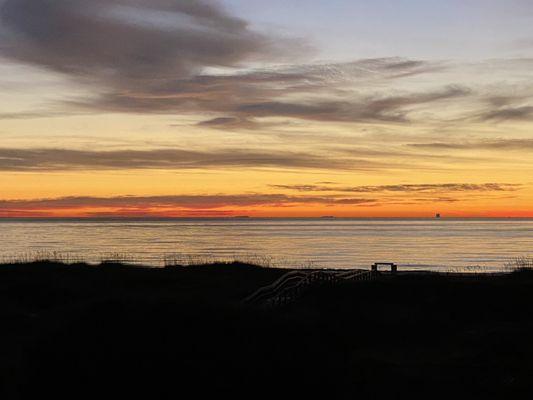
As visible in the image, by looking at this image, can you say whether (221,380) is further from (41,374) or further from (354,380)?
(354,380)

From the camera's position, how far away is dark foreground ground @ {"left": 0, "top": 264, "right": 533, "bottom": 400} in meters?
13.1

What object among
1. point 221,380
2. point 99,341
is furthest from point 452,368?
point 99,341

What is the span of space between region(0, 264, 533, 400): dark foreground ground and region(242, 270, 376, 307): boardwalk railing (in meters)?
0.81

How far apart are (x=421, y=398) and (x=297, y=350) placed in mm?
6203

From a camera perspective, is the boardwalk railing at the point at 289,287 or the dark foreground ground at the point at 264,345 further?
the boardwalk railing at the point at 289,287

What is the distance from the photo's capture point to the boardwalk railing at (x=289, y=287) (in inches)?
1166

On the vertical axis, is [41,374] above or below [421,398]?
above

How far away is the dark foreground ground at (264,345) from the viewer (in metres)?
13.1

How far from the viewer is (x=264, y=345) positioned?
13594mm

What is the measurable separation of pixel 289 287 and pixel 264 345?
1987 centimetres

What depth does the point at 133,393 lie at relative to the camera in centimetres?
1293

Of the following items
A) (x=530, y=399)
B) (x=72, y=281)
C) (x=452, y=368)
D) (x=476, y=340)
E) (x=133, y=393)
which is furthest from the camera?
(x=72, y=281)

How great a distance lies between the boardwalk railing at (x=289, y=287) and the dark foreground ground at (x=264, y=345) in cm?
81

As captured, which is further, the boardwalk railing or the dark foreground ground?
the boardwalk railing
